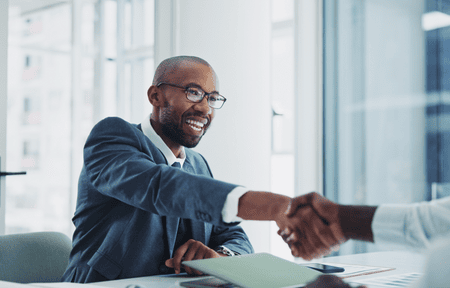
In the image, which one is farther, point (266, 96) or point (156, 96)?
point (266, 96)

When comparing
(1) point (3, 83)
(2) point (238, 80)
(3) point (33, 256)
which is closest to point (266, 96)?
(2) point (238, 80)

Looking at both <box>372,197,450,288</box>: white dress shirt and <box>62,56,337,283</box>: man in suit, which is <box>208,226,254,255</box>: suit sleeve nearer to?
<box>62,56,337,283</box>: man in suit

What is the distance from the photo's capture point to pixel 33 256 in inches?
55.4

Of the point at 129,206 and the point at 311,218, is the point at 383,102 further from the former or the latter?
the point at 129,206

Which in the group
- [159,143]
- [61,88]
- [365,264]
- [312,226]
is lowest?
[365,264]

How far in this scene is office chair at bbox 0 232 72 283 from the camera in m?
1.35

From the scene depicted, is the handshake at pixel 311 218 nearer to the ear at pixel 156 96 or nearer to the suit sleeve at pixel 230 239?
the suit sleeve at pixel 230 239

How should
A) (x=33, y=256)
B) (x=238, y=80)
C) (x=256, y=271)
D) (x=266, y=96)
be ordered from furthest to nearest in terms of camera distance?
(x=266, y=96) → (x=238, y=80) → (x=33, y=256) → (x=256, y=271)

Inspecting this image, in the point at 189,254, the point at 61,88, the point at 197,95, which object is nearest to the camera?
the point at 189,254

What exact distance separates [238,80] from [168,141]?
1523 millimetres

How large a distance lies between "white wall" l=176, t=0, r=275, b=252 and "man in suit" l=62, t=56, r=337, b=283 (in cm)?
125

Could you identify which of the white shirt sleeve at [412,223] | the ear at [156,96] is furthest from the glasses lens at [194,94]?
the white shirt sleeve at [412,223]

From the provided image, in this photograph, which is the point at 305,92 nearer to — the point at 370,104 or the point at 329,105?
the point at 329,105

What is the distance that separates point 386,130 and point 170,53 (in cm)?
153
